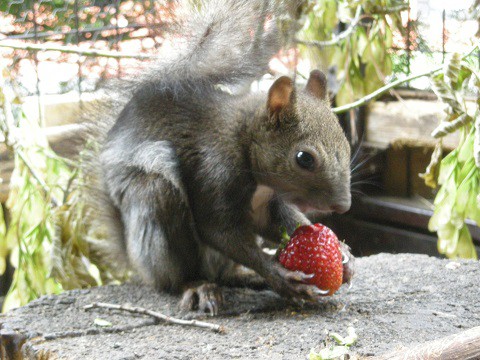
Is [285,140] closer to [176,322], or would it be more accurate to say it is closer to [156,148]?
[156,148]

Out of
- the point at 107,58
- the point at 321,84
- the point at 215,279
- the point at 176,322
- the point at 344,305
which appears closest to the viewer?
the point at 176,322

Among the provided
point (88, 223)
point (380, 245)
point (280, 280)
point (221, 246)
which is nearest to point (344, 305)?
point (280, 280)

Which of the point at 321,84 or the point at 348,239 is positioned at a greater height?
the point at 321,84

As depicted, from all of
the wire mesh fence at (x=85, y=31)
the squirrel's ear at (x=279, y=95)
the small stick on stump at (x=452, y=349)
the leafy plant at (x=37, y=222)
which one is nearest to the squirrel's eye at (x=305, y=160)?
the squirrel's ear at (x=279, y=95)

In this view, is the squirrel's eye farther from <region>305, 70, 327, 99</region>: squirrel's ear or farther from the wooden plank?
the wooden plank

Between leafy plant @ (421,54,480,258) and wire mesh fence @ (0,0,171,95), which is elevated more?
wire mesh fence @ (0,0,171,95)

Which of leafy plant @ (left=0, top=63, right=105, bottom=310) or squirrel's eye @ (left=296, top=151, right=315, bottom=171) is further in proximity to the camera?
leafy plant @ (left=0, top=63, right=105, bottom=310)

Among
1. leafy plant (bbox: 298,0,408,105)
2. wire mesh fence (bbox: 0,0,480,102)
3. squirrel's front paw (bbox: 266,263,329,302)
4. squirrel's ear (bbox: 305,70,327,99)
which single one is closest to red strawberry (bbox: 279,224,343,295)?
squirrel's front paw (bbox: 266,263,329,302)
